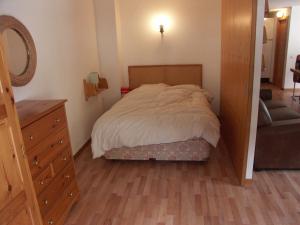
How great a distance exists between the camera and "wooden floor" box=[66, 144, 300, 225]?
88.0 inches

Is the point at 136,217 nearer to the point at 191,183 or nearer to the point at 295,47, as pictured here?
the point at 191,183

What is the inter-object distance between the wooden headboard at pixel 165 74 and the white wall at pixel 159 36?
4.8 inches

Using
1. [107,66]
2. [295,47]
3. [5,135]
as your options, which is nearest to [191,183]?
[5,135]

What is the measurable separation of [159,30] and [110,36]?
961mm

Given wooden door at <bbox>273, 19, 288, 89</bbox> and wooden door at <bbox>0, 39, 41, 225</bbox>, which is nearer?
wooden door at <bbox>0, 39, 41, 225</bbox>

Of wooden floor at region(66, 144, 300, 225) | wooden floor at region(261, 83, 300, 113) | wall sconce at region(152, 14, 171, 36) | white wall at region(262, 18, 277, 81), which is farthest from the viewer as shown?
white wall at region(262, 18, 277, 81)

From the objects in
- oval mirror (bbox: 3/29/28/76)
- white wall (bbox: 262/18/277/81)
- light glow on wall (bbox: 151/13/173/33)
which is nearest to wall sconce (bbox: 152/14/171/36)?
light glow on wall (bbox: 151/13/173/33)

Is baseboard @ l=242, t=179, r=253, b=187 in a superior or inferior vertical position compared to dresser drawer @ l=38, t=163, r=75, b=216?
inferior

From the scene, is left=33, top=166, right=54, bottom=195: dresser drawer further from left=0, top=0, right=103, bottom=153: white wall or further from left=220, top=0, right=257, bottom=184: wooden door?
left=220, top=0, right=257, bottom=184: wooden door

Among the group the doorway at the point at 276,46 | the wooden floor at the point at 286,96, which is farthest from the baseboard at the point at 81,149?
the doorway at the point at 276,46

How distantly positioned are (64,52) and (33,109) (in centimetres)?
151

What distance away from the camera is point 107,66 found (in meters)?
4.68

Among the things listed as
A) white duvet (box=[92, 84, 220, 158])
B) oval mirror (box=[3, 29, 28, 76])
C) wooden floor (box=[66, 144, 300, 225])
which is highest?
oval mirror (box=[3, 29, 28, 76])

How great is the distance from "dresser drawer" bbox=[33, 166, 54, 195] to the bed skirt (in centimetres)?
123
